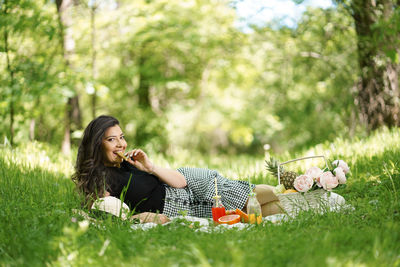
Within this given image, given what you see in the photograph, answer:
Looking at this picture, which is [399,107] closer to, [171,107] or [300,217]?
[300,217]

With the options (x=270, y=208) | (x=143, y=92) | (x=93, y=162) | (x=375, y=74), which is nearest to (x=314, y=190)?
(x=270, y=208)

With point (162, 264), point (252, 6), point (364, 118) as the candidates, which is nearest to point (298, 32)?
point (252, 6)

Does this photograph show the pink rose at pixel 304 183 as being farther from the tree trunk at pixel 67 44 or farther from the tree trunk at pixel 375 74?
the tree trunk at pixel 67 44

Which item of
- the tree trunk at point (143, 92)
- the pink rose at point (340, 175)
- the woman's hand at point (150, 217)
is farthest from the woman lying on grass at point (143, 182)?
the tree trunk at point (143, 92)

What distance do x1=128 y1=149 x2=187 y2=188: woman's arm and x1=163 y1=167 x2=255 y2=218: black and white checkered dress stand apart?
0.26 ft

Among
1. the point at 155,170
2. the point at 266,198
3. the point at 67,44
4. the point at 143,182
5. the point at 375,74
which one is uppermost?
the point at 67,44

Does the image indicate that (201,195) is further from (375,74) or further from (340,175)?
(375,74)

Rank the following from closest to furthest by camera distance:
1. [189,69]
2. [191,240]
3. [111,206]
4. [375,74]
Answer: [191,240], [111,206], [375,74], [189,69]

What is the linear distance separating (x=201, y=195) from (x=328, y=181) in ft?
3.74

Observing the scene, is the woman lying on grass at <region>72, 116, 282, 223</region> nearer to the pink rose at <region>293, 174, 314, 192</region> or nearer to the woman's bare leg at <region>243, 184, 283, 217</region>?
the woman's bare leg at <region>243, 184, 283, 217</region>

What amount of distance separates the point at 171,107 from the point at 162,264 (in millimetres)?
9646

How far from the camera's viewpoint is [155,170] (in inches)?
142

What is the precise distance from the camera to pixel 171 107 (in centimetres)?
1159

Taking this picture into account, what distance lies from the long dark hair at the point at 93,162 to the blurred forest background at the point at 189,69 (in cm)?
223
